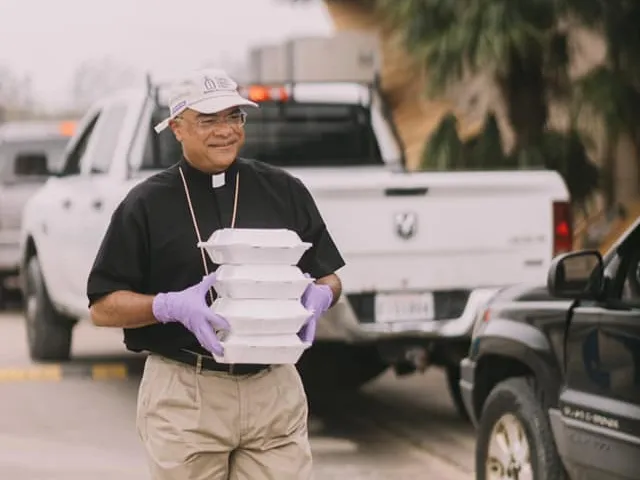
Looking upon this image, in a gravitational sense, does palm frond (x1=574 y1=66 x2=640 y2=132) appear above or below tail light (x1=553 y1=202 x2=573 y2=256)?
above

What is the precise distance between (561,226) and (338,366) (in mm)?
2250

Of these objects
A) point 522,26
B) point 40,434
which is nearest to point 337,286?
point 40,434

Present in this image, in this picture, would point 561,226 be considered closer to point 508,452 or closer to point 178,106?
point 508,452

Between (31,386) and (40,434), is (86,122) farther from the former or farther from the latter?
(40,434)

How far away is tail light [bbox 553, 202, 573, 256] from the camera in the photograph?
30.5ft

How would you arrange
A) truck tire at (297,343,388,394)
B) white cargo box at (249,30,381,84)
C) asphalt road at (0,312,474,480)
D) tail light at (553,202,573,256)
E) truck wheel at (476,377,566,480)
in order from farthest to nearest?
white cargo box at (249,30,381,84) < truck tire at (297,343,388,394) < tail light at (553,202,573,256) < asphalt road at (0,312,474,480) < truck wheel at (476,377,566,480)

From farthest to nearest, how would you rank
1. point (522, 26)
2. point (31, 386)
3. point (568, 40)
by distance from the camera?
point (568, 40), point (522, 26), point (31, 386)

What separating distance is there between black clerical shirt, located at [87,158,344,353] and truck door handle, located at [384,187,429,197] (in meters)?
4.48

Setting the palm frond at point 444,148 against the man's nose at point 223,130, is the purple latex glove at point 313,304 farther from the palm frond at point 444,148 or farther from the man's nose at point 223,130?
the palm frond at point 444,148

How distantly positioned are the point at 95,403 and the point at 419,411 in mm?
2151

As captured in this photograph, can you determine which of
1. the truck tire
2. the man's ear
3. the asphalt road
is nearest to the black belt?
the man's ear

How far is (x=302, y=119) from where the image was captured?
37.2 ft

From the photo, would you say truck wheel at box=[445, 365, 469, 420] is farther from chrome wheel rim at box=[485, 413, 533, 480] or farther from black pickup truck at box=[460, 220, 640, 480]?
chrome wheel rim at box=[485, 413, 533, 480]

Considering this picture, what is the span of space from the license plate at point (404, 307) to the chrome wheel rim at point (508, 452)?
7.84 feet
